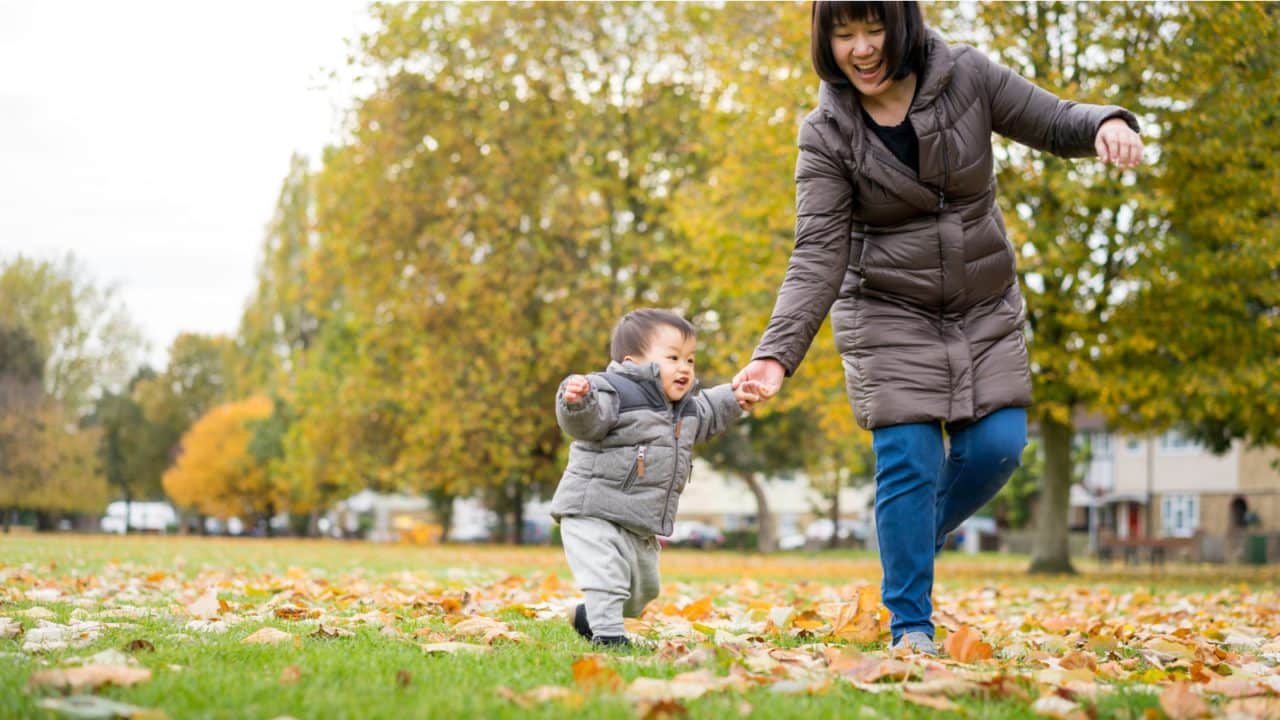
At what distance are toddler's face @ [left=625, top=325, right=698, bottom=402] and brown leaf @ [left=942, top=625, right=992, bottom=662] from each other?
4.26 ft

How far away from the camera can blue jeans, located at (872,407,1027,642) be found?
4457 mm

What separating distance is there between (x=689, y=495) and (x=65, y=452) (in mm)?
37197

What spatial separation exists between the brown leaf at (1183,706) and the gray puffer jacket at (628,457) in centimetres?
194

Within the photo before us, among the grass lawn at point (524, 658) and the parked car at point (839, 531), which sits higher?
the grass lawn at point (524, 658)

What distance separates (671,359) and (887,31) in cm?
140

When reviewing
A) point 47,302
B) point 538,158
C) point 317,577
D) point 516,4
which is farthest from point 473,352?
point 47,302

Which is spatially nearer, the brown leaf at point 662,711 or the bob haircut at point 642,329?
the brown leaf at point 662,711

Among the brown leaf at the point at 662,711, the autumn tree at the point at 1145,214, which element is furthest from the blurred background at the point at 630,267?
the brown leaf at the point at 662,711

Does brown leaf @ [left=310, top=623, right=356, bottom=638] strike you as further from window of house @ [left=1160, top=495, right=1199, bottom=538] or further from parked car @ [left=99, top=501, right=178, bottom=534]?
parked car @ [left=99, top=501, right=178, bottom=534]

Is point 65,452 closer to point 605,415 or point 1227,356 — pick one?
point 1227,356

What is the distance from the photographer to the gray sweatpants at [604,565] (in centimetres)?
445

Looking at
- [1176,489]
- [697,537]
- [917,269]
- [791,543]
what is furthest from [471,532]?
[917,269]

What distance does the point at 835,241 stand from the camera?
14.8ft

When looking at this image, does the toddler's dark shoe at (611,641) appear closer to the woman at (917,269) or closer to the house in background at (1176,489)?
the woman at (917,269)
